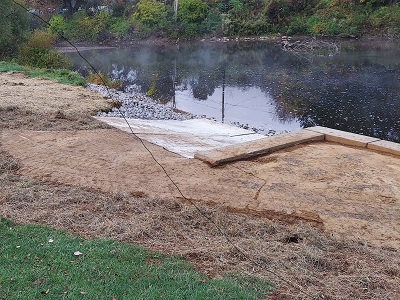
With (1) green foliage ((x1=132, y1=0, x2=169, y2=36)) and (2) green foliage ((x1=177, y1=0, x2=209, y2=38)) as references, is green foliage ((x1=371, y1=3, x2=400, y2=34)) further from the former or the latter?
(1) green foliage ((x1=132, y1=0, x2=169, y2=36))

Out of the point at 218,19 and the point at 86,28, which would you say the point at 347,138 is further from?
the point at 86,28

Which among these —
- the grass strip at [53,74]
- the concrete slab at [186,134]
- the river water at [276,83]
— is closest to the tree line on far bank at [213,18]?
the river water at [276,83]

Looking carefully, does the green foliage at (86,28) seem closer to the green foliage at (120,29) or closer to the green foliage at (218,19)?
the green foliage at (218,19)

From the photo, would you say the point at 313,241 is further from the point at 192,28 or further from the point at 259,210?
the point at 192,28

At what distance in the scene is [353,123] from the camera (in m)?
12.3

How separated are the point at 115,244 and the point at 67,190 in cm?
156

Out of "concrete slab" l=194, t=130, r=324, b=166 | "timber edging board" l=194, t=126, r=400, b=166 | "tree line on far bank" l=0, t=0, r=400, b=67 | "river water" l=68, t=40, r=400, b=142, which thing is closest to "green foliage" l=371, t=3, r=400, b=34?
"tree line on far bank" l=0, t=0, r=400, b=67

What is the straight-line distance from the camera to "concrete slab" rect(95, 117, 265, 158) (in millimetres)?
8188

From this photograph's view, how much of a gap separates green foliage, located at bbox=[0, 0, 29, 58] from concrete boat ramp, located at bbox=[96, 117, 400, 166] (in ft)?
31.6

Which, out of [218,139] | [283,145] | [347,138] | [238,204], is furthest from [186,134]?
[238,204]

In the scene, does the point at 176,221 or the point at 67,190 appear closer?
the point at 176,221

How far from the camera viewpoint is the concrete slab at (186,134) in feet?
26.9

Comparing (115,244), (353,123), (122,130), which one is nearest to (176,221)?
(115,244)

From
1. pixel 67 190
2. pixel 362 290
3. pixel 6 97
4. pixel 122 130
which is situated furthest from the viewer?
pixel 6 97
